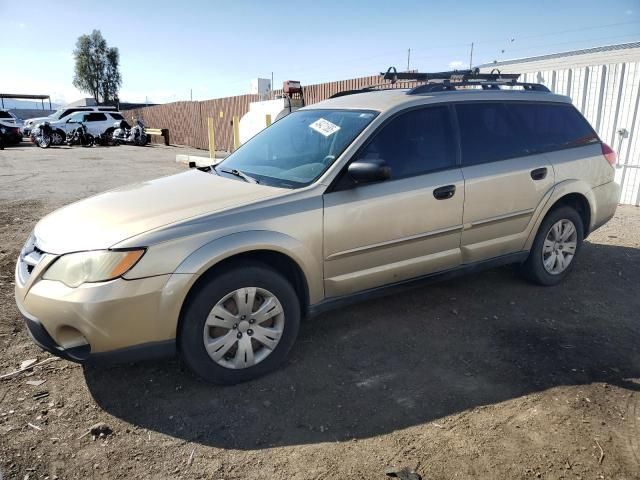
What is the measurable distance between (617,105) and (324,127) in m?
6.54

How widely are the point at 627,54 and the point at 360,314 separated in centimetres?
1436

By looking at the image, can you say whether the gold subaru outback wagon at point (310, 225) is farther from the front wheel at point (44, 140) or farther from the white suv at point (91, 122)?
the white suv at point (91, 122)

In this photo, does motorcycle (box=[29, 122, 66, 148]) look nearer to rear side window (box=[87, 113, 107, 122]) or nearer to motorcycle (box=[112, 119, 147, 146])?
rear side window (box=[87, 113, 107, 122])

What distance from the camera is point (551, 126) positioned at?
443 centimetres

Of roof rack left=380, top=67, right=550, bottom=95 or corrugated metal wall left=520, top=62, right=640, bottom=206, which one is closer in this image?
roof rack left=380, top=67, right=550, bottom=95

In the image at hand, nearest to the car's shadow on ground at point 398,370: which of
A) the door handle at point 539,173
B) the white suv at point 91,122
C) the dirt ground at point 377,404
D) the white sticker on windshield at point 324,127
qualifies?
the dirt ground at point 377,404

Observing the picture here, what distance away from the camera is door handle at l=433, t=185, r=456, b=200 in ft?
11.8

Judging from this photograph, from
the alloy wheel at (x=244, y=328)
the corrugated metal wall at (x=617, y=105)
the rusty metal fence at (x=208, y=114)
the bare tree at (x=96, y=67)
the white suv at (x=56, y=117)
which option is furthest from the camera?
the bare tree at (x=96, y=67)

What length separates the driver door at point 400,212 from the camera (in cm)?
325

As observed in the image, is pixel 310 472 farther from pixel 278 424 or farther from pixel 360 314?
pixel 360 314

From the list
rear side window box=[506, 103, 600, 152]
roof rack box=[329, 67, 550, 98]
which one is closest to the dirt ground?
rear side window box=[506, 103, 600, 152]

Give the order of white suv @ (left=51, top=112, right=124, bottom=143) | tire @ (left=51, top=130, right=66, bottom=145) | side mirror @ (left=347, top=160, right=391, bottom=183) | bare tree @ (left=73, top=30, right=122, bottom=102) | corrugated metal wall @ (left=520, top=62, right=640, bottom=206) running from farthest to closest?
bare tree @ (left=73, top=30, right=122, bottom=102), white suv @ (left=51, top=112, right=124, bottom=143), tire @ (left=51, top=130, right=66, bottom=145), corrugated metal wall @ (left=520, top=62, right=640, bottom=206), side mirror @ (left=347, top=160, right=391, bottom=183)

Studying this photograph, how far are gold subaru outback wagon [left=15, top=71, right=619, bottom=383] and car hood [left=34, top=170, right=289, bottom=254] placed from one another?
0.02 meters

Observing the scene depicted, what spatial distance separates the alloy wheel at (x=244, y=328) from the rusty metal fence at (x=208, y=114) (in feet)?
34.8
